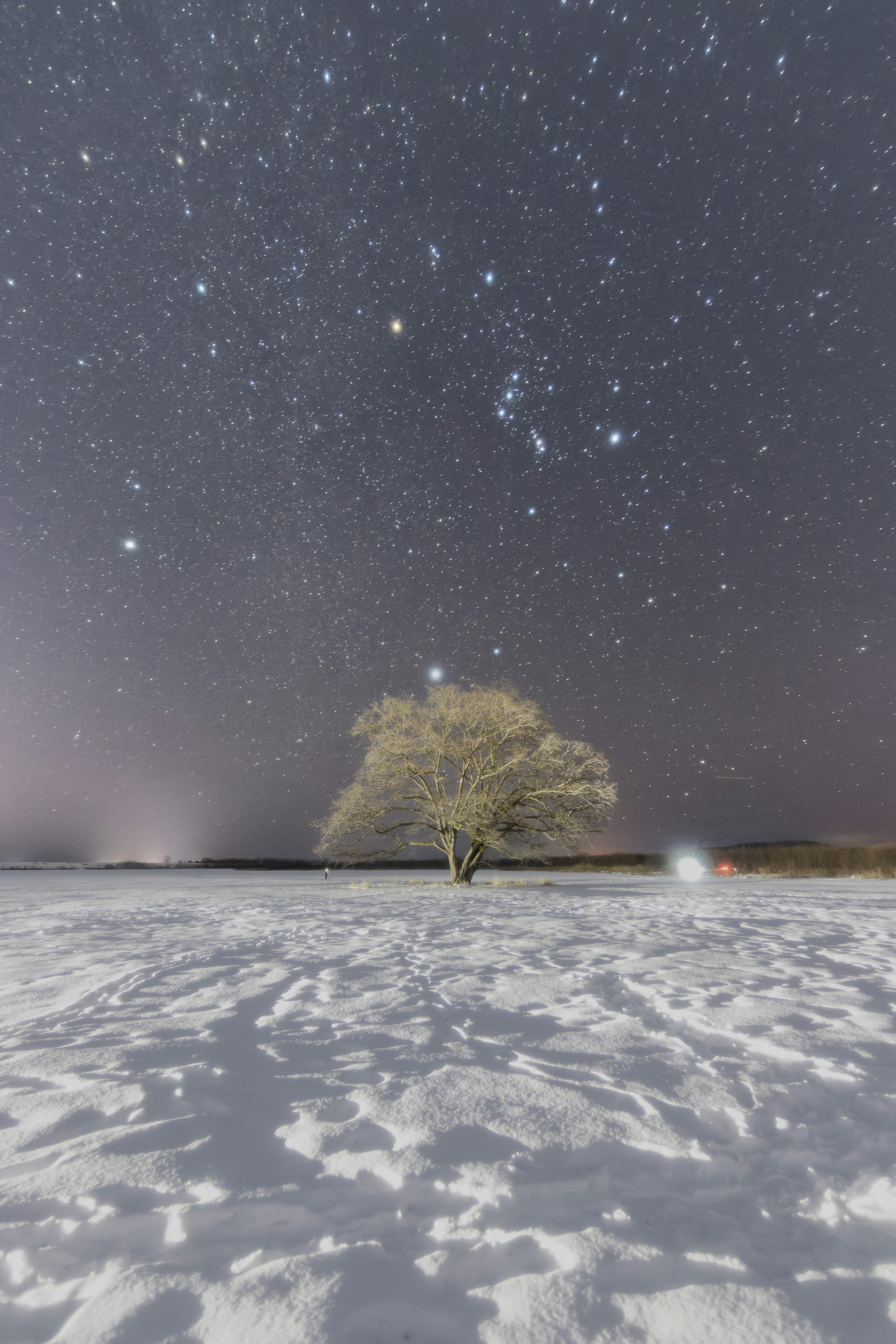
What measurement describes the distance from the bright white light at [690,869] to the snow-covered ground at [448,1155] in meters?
29.6

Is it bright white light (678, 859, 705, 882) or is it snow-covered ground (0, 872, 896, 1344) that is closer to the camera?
snow-covered ground (0, 872, 896, 1344)

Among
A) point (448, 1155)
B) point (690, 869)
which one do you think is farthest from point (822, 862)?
point (448, 1155)

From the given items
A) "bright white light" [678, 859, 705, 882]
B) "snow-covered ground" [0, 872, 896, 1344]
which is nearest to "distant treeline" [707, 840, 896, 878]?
"bright white light" [678, 859, 705, 882]

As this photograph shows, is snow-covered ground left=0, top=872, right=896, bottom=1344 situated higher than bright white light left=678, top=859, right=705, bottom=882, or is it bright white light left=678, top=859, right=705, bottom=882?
bright white light left=678, top=859, right=705, bottom=882

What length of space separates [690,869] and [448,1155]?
42.0 metres

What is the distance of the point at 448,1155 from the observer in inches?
90.7

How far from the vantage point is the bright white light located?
33.4 meters

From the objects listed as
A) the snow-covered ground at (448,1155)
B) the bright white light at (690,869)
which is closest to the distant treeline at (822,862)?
the bright white light at (690,869)

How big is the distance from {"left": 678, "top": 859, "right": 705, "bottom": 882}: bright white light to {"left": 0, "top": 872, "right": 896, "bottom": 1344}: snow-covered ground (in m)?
29.6

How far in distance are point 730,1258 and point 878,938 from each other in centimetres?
705

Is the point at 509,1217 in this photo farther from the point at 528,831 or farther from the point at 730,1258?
the point at 528,831

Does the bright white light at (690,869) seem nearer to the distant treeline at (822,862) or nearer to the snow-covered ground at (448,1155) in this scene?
the distant treeline at (822,862)

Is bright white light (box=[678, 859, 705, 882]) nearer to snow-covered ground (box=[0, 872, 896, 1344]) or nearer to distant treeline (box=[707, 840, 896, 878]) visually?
distant treeline (box=[707, 840, 896, 878])

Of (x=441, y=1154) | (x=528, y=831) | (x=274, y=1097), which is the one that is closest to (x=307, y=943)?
(x=274, y=1097)
